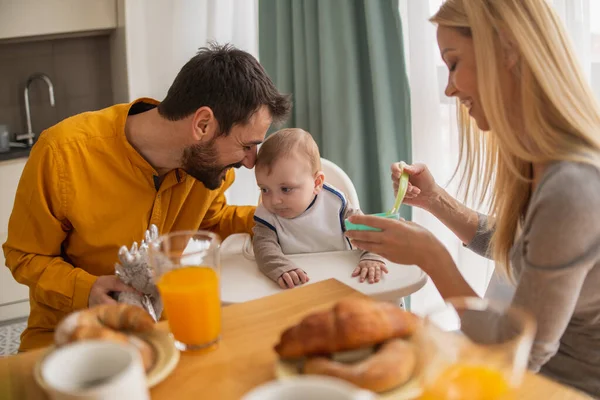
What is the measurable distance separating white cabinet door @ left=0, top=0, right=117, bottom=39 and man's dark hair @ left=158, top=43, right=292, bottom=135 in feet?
4.66

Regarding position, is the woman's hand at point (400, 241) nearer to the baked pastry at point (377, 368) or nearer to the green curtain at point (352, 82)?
the baked pastry at point (377, 368)

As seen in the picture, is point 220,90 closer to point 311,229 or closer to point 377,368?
point 311,229

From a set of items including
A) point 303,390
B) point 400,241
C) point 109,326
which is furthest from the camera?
point 400,241

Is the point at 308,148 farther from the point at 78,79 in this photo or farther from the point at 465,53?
the point at 78,79

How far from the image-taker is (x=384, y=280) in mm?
1542

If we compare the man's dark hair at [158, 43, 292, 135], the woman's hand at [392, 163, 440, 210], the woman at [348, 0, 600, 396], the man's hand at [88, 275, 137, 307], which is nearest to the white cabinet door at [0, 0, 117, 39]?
the man's dark hair at [158, 43, 292, 135]

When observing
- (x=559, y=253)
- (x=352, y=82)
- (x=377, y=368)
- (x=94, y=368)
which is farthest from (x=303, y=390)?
(x=352, y=82)

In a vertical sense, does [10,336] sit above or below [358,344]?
below

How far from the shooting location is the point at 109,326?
885 mm

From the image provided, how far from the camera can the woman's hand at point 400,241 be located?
1.23 meters

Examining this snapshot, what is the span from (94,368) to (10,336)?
7.80 ft

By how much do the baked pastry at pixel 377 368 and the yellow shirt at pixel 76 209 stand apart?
2.98 feet

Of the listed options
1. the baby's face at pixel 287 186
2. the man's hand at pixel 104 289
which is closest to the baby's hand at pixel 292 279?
the baby's face at pixel 287 186

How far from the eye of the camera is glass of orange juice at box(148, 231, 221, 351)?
3.00ft
